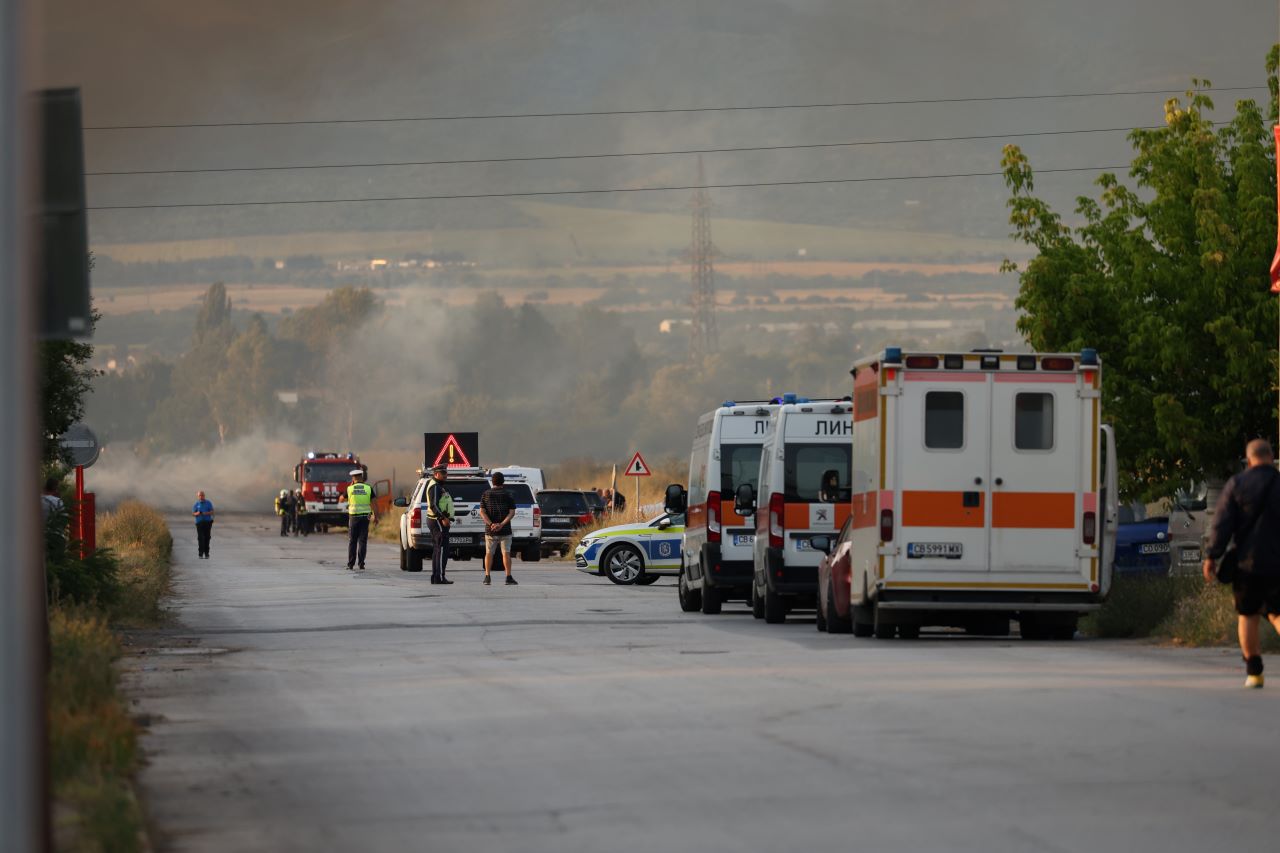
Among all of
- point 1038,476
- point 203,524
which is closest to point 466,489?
point 203,524

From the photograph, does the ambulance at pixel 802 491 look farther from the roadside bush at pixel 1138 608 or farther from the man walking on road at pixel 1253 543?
the man walking on road at pixel 1253 543

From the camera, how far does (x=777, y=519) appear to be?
74.8 feet

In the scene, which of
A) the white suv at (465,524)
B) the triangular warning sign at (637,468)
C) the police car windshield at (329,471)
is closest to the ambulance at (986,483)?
the white suv at (465,524)

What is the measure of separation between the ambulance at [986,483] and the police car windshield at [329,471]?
55418 mm

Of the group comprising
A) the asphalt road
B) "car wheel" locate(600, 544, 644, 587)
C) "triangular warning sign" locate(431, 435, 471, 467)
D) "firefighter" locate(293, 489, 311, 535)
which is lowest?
"firefighter" locate(293, 489, 311, 535)

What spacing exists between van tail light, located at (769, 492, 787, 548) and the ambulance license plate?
357 centimetres

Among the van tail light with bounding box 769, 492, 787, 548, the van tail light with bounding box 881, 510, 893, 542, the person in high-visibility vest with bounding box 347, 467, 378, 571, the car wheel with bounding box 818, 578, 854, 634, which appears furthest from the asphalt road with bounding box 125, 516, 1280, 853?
the person in high-visibility vest with bounding box 347, 467, 378, 571

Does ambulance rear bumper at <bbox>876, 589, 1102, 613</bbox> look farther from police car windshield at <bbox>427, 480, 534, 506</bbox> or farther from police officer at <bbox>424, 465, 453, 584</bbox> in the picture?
police car windshield at <bbox>427, 480, 534, 506</bbox>

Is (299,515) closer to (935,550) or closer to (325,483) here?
(325,483)

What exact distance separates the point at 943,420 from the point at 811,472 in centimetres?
362

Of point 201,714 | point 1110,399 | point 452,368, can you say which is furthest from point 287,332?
point 201,714

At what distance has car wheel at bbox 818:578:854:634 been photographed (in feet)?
69.6

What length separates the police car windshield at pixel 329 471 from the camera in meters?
73.4

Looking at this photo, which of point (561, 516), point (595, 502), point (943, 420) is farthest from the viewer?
point (595, 502)
